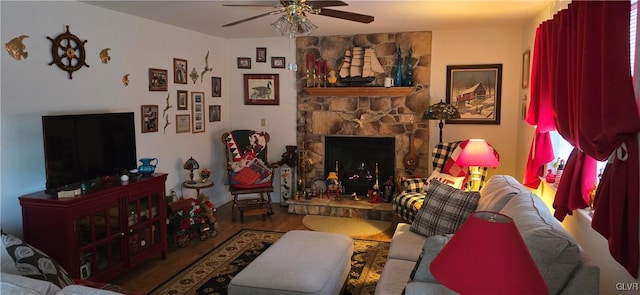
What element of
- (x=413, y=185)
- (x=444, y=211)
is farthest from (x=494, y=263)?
(x=413, y=185)

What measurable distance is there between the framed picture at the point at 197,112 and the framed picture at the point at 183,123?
8 cm

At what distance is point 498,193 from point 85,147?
9.90 feet

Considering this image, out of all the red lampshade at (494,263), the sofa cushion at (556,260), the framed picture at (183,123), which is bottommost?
the sofa cushion at (556,260)

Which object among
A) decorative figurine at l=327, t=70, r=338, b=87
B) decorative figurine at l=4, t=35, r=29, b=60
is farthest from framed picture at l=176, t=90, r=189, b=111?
decorative figurine at l=4, t=35, r=29, b=60

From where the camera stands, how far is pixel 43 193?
308 centimetres

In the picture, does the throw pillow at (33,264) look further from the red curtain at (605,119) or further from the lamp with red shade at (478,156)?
the lamp with red shade at (478,156)

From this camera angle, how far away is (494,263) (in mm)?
1322

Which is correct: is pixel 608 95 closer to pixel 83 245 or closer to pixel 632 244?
pixel 632 244

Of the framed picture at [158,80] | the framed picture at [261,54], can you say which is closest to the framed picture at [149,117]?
the framed picture at [158,80]

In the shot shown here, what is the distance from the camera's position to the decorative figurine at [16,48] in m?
3.06

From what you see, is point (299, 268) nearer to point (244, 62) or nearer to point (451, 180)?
point (451, 180)

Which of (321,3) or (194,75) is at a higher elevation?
(321,3)

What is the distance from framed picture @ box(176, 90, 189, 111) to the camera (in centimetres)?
495

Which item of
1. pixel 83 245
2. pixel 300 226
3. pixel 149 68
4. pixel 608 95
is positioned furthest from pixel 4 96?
pixel 608 95
